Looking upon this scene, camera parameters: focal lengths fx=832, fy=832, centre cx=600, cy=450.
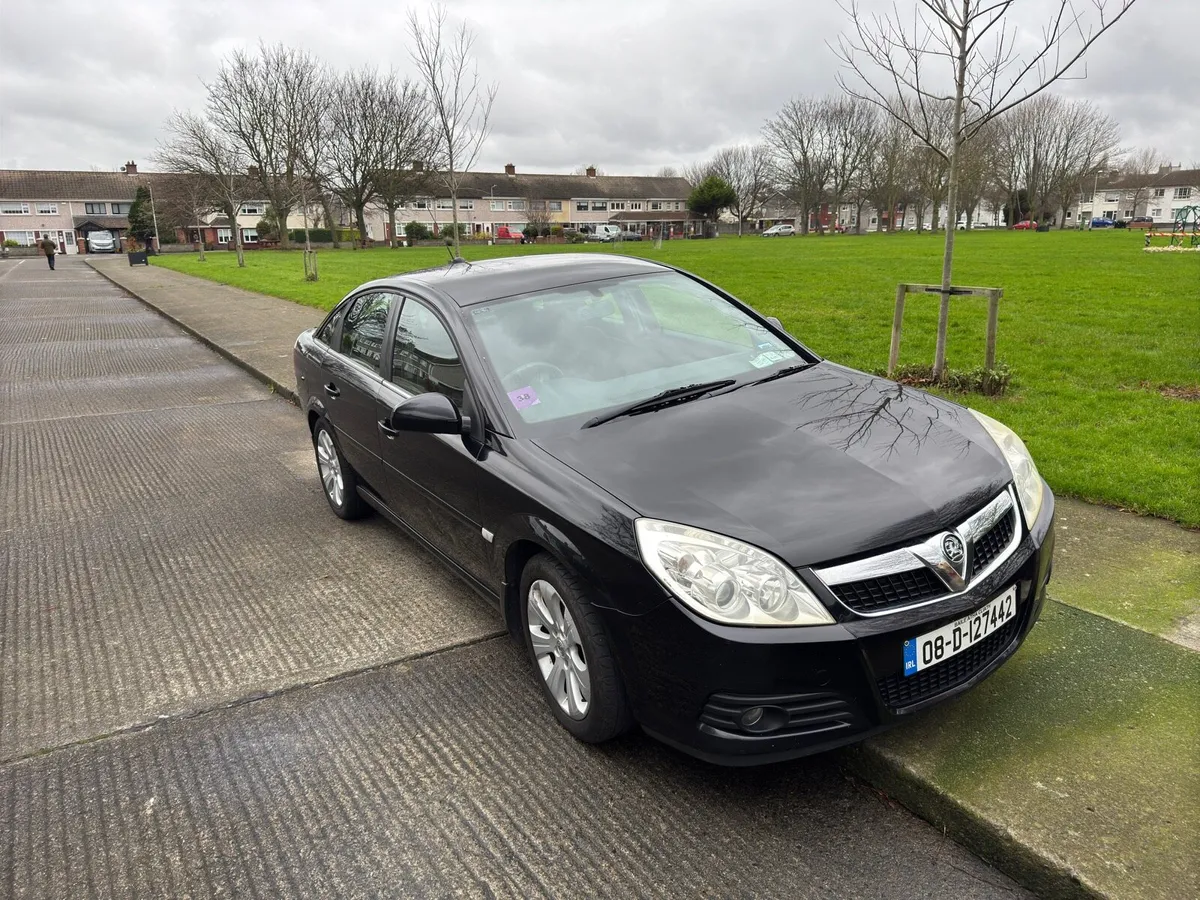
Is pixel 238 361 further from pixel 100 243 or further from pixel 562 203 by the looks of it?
pixel 562 203

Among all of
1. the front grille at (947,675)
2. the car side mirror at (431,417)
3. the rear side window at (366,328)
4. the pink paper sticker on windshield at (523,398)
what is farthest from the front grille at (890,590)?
the rear side window at (366,328)

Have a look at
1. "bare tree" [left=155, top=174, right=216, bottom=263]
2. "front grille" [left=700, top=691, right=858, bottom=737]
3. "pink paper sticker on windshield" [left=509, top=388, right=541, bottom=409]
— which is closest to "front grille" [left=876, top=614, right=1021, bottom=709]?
"front grille" [left=700, top=691, right=858, bottom=737]

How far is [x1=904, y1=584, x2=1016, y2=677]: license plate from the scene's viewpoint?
239 centimetres

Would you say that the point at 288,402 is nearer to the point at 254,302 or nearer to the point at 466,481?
the point at 466,481

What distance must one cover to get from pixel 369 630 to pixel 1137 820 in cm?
298

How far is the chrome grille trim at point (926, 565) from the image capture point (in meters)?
2.36

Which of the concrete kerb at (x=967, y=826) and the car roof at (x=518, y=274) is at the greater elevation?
the car roof at (x=518, y=274)

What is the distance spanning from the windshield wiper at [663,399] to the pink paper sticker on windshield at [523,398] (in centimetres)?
27

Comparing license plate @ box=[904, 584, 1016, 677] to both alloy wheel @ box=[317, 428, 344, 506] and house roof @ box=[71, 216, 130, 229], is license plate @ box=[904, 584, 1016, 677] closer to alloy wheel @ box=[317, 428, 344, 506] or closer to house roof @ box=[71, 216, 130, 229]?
alloy wheel @ box=[317, 428, 344, 506]

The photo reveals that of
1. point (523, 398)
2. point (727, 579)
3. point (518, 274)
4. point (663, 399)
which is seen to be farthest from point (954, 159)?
point (727, 579)

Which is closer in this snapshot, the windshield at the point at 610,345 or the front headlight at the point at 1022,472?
the front headlight at the point at 1022,472

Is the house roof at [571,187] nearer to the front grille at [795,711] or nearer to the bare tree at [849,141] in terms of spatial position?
the bare tree at [849,141]

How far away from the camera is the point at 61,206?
90188 mm

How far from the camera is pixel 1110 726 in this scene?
2.66 meters
